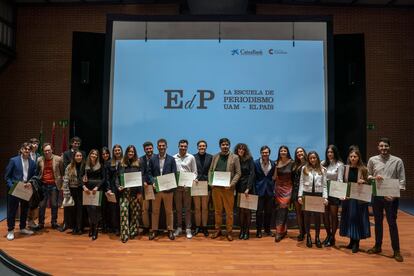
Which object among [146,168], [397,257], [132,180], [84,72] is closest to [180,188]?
[146,168]

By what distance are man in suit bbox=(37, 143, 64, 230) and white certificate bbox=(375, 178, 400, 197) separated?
193 inches

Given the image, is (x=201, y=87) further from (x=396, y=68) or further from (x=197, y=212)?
(x=396, y=68)

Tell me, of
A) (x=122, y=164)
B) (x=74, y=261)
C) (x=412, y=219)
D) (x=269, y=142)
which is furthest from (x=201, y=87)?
(x=412, y=219)

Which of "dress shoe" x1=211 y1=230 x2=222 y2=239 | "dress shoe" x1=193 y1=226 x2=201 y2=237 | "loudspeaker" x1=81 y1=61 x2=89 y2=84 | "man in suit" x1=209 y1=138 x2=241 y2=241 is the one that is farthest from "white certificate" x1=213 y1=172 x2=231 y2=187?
"loudspeaker" x1=81 y1=61 x2=89 y2=84

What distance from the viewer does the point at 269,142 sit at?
674cm

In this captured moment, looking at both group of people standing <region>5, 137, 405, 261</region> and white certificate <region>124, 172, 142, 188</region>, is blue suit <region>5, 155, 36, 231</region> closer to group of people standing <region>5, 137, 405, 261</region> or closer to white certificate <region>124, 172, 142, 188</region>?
group of people standing <region>5, 137, 405, 261</region>

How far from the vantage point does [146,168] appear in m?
5.69

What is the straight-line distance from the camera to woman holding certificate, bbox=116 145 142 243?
214 inches

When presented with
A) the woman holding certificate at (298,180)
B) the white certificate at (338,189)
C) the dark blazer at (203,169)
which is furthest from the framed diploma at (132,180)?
the white certificate at (338,189)

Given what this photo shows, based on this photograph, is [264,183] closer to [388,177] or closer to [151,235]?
[388,177]

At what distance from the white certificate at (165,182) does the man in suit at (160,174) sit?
0.09 meters

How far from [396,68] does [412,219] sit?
5.46 m

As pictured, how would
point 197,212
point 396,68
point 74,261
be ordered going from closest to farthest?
point 74,261
point 197,212
point 396,68

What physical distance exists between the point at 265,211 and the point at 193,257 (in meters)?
1.79
